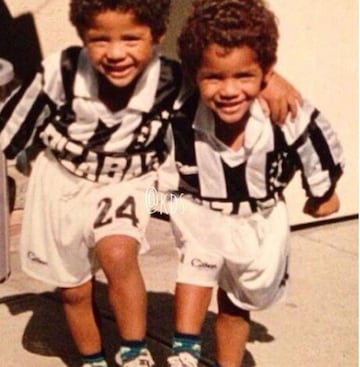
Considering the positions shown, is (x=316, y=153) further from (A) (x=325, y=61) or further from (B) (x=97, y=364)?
(A) (x=325, y=61)

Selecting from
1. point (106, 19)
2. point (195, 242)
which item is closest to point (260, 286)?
point (195, 242)

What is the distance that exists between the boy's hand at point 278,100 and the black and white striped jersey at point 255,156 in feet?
0.07

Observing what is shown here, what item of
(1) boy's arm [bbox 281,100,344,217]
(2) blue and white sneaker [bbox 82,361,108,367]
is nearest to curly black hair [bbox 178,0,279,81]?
(1) boy's arm [bbox 281,100,344,217]

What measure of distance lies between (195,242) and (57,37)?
8.61ft

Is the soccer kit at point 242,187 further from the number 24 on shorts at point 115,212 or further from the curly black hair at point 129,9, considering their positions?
the curly black hair at point 129,9

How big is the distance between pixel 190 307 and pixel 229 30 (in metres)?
0.88

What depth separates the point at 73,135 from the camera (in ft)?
10.9

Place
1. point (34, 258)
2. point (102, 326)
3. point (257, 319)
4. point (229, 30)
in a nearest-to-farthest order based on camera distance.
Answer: point (229, 30) < point (34, 258) < point (102, 326) < point (257, 319)

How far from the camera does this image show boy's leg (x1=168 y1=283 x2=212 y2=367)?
3.30 m

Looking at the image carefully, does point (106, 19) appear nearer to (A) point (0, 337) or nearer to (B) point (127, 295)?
(B) point (127, 295)

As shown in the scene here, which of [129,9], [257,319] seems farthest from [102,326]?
[129,9]

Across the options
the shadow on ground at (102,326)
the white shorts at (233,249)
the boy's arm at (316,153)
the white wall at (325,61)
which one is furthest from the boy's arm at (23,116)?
the white wall at (325,61)

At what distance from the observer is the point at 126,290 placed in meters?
3.30

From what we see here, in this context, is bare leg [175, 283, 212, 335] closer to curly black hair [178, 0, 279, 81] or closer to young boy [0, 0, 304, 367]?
young boy [0, 0, 304, 367]
